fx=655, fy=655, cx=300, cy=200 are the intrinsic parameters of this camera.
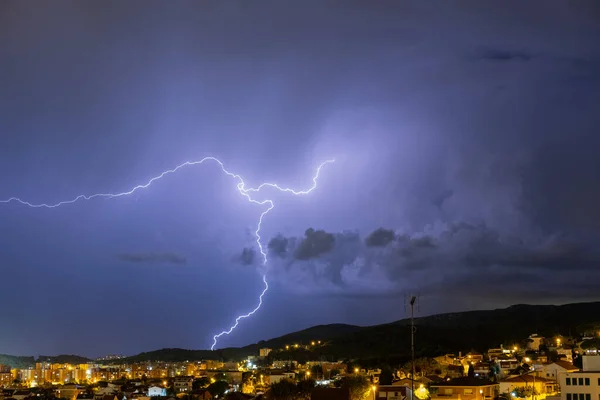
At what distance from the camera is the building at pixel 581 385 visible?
28.0 m

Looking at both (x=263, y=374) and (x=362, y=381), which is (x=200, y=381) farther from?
(x=362, y=381)

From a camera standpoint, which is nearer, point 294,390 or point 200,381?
point 294,390

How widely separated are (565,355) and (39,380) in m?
100.0

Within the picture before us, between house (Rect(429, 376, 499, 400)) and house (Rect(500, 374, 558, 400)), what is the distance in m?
0.83

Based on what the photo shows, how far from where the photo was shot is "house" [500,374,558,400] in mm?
34562

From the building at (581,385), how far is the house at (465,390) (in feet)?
22.2

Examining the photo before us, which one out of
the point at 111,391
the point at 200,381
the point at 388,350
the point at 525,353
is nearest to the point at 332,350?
the point at 388,350

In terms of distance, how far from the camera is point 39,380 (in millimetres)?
118875

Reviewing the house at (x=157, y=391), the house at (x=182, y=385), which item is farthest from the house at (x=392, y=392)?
the house at (x=182, y=385)

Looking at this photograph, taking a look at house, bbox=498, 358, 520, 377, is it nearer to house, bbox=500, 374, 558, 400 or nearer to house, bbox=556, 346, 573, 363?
house, bbox=556, 346, 573, 363

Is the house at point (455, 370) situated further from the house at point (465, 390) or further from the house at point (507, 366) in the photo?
the house at point (465, 390)

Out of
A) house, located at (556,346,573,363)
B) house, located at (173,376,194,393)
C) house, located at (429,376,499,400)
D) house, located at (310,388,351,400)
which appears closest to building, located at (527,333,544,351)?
house, located at (556,346,573,363)

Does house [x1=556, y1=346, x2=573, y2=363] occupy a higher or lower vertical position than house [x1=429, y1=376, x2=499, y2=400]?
higher

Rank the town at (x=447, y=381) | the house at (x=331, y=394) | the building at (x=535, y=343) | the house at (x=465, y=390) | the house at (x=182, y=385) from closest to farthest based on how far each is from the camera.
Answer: the town at (x=447, y=381)
the house at (x=331, y=394)
the house at (x=465, y=390)
the building at (x=535, y=343)
the house at (x=182, y=385)
